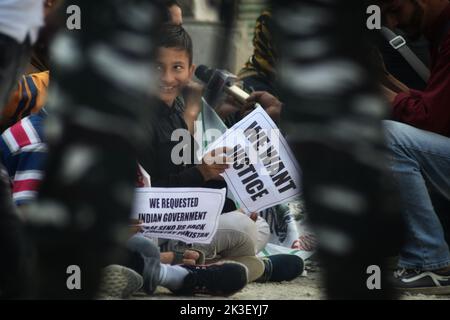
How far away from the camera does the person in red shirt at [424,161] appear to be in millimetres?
3736

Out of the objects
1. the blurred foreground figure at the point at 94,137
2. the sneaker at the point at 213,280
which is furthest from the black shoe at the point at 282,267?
the blurred foreground figure at the point at 94,137

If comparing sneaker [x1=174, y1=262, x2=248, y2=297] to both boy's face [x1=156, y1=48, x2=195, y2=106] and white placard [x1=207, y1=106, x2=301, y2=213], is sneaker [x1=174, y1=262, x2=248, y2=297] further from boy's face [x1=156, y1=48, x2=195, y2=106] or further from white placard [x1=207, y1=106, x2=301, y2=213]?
boy's face [x1=156, y1=48, x2=195, y2=106]

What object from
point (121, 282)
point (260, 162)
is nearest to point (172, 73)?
point (260, 162)

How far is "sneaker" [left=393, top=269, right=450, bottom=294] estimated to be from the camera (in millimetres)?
3789

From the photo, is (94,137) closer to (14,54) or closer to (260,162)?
(14,54)

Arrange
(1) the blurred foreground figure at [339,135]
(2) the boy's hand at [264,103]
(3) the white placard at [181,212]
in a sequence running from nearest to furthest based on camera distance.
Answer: (1) the blurred foreground figure at [339,135] → (3) the white placard at [181,212] → (2) the boy's hand at [264,103]

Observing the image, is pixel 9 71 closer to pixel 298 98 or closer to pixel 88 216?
pixel 88 216

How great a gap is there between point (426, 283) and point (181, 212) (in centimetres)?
83

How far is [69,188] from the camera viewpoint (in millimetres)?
1936

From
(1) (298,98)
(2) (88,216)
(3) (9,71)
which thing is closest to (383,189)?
(1) (298,98)

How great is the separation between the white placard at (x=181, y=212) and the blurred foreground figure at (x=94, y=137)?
5.74ft

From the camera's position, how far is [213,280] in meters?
3.73

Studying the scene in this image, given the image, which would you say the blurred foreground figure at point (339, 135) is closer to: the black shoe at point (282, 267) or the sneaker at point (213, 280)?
the sneaker at point (213, 280)
